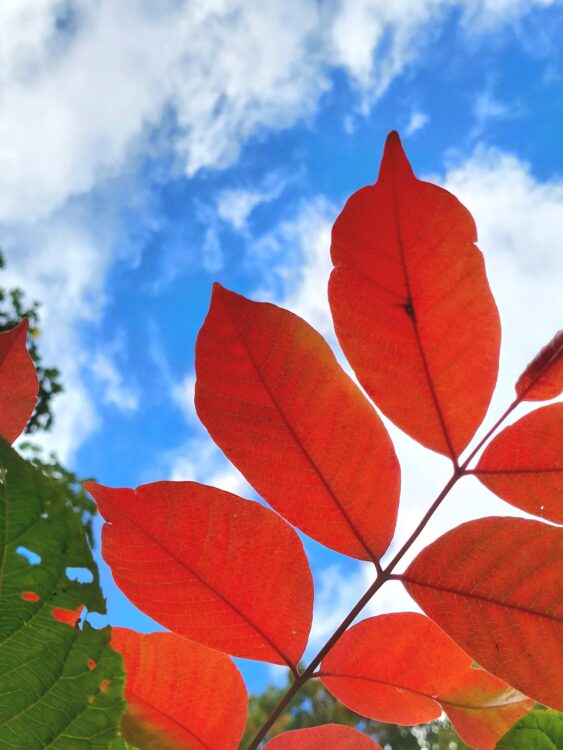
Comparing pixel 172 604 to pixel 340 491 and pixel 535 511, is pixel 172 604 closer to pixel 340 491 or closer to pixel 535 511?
pixel 340 491

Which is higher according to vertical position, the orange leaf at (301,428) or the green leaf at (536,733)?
the orange leaf at (301,428)

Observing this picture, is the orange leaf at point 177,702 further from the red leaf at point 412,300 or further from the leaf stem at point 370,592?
the red leaf at point 412,300

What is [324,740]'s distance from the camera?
0.50 meters

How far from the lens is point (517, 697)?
541 mm

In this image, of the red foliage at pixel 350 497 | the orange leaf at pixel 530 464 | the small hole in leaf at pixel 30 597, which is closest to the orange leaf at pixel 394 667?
the red foliage at pixel 350 497

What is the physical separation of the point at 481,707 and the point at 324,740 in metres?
0.13

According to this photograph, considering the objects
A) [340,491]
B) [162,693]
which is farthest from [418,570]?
[162,693]

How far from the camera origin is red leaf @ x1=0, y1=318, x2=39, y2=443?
→ 54cm

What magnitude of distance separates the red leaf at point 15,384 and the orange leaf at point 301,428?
0.14 m

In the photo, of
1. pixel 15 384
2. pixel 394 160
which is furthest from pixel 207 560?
pixel 394 160

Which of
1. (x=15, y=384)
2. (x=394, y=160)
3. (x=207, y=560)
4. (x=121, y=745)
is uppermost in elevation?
(x=394, y=160)

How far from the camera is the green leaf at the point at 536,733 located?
0.46 meters

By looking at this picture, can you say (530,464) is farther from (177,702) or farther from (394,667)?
(177,702)

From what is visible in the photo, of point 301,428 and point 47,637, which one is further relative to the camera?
point 301,428
